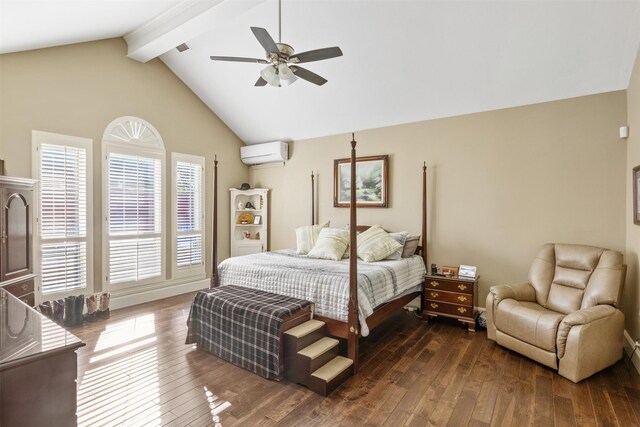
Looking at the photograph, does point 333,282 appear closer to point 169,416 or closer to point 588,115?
point 169,416

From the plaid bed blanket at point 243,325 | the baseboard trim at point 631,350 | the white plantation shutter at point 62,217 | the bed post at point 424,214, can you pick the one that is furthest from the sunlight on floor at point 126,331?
the baseboard trim at point 631,350

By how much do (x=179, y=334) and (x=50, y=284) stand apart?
1.78 m

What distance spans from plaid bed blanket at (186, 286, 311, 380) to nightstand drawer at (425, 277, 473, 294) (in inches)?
72.9

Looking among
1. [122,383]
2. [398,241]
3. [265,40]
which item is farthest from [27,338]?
[398,241]

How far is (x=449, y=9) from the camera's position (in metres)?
3.04

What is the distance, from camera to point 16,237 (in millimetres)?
3012

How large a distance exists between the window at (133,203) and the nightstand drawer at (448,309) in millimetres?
4029

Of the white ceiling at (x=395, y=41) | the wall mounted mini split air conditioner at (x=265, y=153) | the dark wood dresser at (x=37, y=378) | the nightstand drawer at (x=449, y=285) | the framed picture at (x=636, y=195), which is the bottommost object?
the nightstand drawer at (x=449, y=285)

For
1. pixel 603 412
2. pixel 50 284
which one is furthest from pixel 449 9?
pixel 50 284

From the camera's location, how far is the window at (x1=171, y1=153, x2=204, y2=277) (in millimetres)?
5172

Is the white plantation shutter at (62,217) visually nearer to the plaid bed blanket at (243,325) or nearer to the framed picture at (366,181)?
the plaid bed blanket at (243,325)

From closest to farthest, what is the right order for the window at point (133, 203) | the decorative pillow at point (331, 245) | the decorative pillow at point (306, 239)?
the decorative pillow at point (331, 245), the window at point (133, 203), the decorative pillow at point (306, 239)

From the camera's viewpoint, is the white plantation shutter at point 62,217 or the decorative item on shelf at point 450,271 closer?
the white plantation shutter at point 62,217

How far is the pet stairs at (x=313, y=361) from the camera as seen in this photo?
248 centimetres
